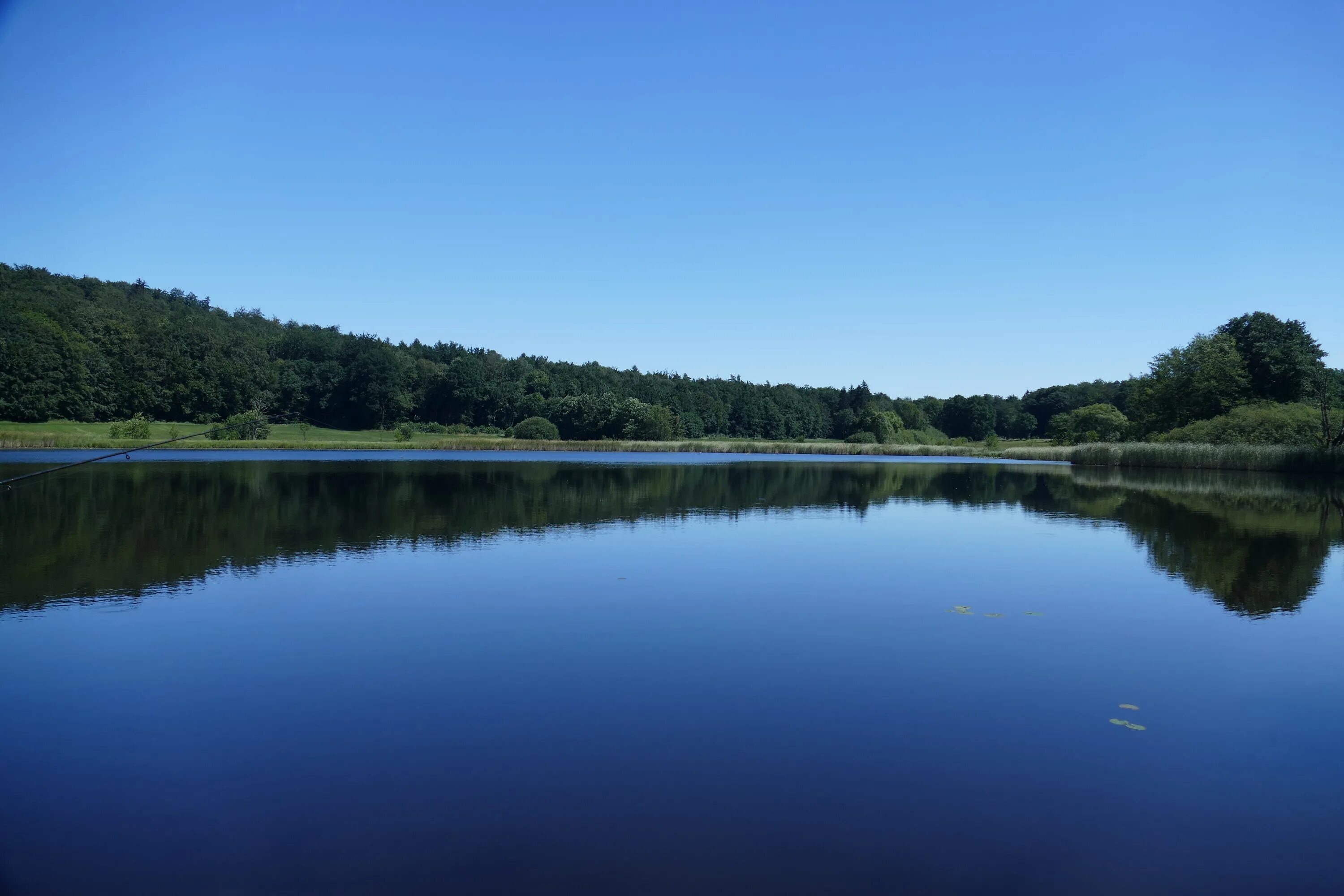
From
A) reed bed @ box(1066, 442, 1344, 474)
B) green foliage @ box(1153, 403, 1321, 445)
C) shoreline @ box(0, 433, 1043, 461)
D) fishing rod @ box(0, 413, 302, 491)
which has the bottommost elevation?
shoreline @ box(0, 433, 1043, 461)

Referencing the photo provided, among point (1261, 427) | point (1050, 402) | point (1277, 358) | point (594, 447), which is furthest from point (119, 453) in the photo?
point (1050, 402)

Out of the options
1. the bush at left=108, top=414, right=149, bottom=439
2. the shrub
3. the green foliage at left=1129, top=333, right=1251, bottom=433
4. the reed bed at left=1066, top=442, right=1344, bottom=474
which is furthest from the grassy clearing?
the shrub

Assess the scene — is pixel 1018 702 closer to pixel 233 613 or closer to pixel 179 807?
pixel 179 807

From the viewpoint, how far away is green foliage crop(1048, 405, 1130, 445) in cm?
8306

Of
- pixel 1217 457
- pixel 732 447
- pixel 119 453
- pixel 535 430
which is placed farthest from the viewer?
pixel 535 430

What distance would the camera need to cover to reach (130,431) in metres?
56.5

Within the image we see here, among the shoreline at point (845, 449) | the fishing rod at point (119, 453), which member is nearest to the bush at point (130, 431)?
the shoreline at point (845, 449)

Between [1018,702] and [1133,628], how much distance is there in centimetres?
350

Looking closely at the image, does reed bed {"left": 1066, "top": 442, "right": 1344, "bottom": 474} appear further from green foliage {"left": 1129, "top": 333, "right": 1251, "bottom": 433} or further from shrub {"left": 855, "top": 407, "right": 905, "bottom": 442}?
shrub {"left": 855, "top": 407, "right": 905, "bottom": 442}

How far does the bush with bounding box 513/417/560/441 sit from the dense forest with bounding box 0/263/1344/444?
7.96 meters

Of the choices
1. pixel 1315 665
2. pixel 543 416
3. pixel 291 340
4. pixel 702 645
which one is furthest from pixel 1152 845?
pixel 291 340

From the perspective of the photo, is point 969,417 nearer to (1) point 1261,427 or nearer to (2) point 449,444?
(1) point 1261,427

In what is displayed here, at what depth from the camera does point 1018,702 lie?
6.62m

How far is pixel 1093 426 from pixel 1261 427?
144 feet
